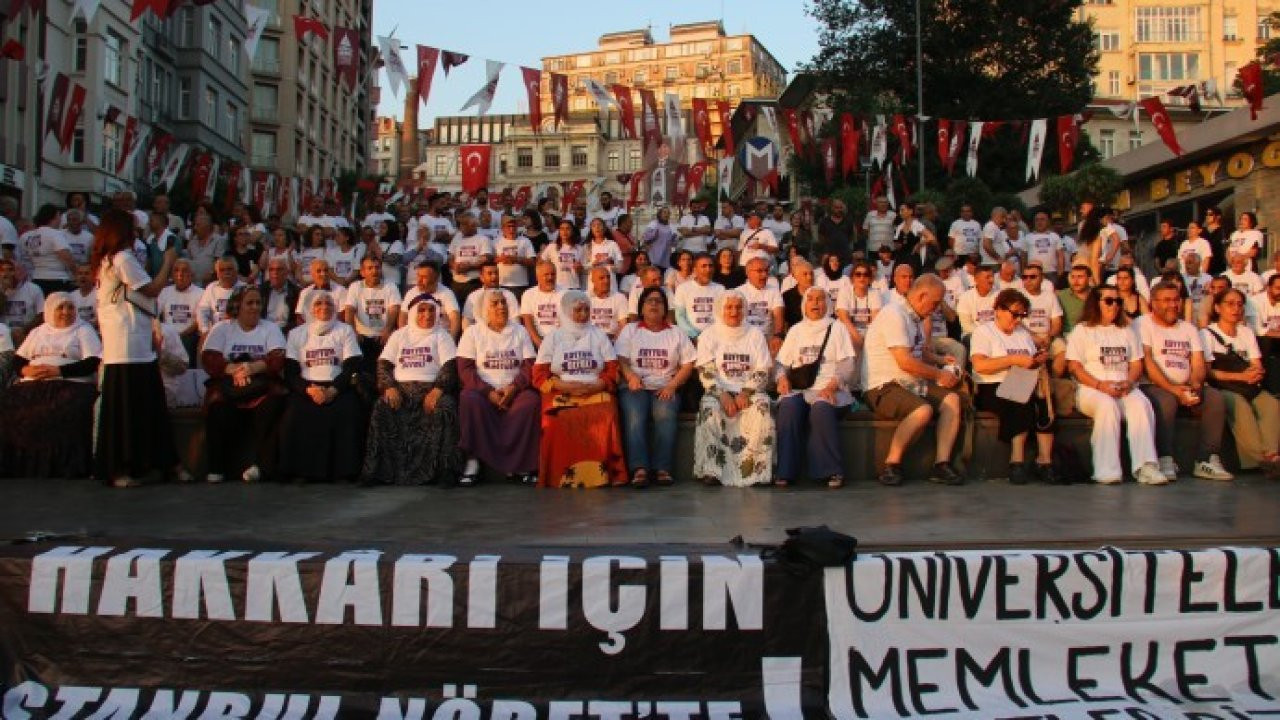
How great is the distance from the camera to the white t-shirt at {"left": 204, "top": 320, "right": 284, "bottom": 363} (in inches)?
306

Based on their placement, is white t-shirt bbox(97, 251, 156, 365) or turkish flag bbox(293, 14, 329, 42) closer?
white t-shirt bbox(97, 251, 156, 365)

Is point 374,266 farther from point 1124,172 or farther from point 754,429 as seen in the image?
point 1124,172

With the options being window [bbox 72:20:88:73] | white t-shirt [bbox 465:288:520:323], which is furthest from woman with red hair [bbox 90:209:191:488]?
window [bbox 72:20:88:73]

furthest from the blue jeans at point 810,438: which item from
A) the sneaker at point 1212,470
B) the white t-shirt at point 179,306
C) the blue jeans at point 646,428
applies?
the white t-shirt at point 179,306

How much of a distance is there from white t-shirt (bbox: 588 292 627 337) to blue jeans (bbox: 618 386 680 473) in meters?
1.55

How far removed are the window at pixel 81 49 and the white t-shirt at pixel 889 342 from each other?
33.2 meters

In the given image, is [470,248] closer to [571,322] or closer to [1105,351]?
[571,322]

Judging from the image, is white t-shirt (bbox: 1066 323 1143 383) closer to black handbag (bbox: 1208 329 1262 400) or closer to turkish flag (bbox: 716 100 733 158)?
black handbag (bbox: 1208 329 1262 400)

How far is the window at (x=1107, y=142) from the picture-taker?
49.6 meters

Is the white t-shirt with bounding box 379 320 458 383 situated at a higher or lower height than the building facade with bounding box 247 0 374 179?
lower

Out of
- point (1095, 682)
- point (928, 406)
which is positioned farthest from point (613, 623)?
point (928, 406)

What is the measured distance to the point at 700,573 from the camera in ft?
12.9

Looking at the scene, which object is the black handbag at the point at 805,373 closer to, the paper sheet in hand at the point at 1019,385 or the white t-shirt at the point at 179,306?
the paper sheet in hand at the point at 1019,385

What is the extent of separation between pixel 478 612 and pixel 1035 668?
224 cm
